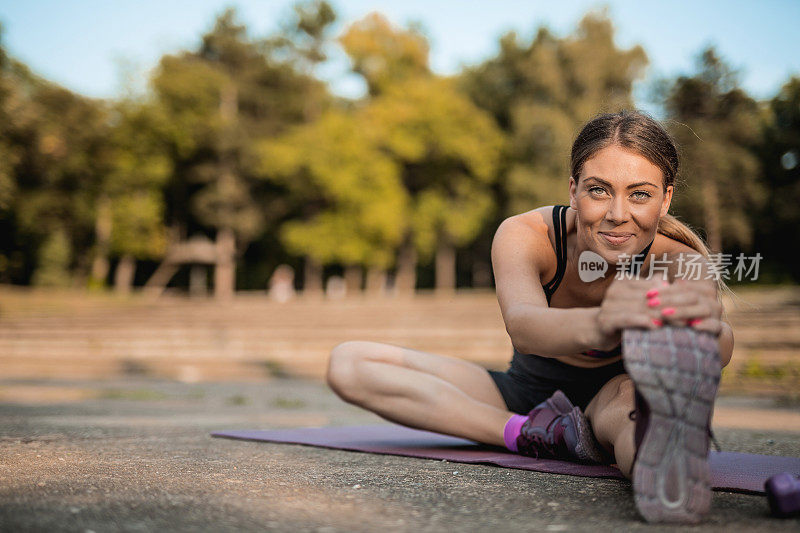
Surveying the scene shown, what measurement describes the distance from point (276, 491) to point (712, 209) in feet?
98.8

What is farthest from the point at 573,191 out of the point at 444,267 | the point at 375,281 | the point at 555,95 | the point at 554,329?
the point at 444,267

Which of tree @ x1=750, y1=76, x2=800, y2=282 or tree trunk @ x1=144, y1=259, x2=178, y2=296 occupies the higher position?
tree @ x1=750, y1=76, x2=800, y2=282

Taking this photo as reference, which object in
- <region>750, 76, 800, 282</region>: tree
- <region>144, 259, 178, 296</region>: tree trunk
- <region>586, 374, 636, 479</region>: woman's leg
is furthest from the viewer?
<region>144, 259, 178, 296</region>: tree trunk

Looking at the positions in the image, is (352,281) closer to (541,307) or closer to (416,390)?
(416,390)

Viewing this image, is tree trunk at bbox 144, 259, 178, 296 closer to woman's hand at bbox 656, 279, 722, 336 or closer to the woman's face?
the woman's face

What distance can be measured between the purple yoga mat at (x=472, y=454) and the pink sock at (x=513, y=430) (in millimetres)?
41

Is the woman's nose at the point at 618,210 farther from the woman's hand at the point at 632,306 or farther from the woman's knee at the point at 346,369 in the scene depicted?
the woman's knee at the point at 346,369

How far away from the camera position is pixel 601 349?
1925 mm

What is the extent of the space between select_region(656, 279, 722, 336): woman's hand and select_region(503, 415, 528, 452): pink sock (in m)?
1.24

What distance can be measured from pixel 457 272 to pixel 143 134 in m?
16.8

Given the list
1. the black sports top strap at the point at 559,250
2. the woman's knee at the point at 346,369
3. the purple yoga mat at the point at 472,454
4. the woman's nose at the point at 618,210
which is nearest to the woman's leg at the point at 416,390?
the woman's knee at the point at 346,369

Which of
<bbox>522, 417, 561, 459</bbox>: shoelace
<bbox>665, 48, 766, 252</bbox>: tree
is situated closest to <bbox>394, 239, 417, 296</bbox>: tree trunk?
<bbox>665, 48, 766, 252</bbox>: tree

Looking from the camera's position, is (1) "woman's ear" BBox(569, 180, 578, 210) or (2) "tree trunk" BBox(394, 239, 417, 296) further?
(2) "tree trunk" BBox(394, 239, 417, 296)

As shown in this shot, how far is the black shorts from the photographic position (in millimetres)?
2779
